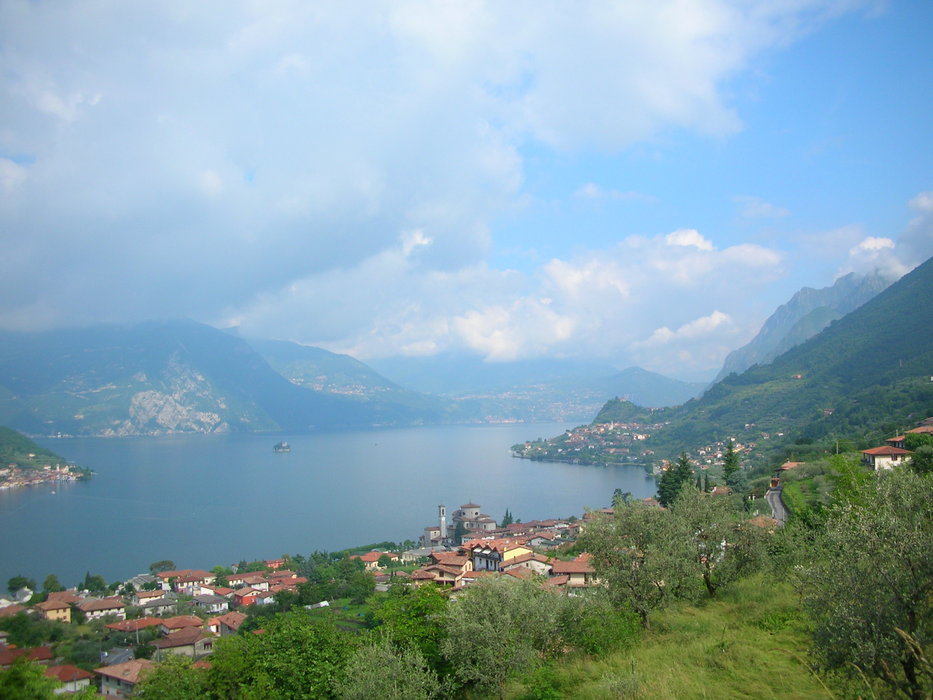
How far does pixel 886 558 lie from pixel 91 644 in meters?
29.7

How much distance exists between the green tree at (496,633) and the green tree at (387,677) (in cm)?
58

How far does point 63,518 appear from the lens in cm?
5766

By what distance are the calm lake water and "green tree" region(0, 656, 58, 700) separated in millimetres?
33758

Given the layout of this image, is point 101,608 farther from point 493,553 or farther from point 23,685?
point 23,685

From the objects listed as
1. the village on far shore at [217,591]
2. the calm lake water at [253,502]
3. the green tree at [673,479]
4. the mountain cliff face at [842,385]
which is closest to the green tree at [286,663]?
the village on far shore at [217,591]

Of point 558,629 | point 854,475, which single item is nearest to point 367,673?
point 558,629

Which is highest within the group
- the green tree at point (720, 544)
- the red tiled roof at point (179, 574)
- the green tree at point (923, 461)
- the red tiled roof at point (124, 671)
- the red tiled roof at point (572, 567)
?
the green tree at point (923, 461)

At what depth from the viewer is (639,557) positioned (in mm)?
11109

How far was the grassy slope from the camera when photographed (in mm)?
6740

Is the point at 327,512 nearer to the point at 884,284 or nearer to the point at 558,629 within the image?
the point at 558,629

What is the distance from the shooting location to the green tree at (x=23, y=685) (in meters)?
10.1

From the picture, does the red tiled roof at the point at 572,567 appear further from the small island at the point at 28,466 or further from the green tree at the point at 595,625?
the small island at the point at 28,466

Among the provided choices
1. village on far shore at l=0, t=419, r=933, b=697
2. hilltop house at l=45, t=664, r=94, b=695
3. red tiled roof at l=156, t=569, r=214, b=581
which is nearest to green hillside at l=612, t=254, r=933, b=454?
village on far shore at l=0, t=419, r=933, b=697

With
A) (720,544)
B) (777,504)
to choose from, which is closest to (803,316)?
(777,504)
